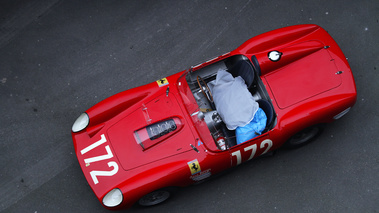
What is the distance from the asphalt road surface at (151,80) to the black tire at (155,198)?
9.7 inches

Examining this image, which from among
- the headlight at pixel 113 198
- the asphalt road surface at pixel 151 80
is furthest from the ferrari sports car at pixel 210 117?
the asphalt road surface at pixel 151 80

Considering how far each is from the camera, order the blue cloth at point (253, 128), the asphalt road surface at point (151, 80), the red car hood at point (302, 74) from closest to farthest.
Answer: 1. the blue cloth at point (253, 128)
2. the red car hood at point (302, 74)
3. the asphalt road surface at point (151, 80)

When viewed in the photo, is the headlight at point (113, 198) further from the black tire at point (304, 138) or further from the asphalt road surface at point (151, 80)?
the black tire at point (304, 138)

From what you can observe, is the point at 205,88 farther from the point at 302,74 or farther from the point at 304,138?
the point at 304,138

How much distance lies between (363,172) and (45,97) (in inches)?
205

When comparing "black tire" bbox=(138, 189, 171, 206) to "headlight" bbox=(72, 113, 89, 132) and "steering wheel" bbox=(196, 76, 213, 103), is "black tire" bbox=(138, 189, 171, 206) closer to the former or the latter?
"headlight" bbox=(72, 113, 89, 132)

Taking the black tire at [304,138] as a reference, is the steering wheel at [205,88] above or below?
above

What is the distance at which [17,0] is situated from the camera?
592 centimetres

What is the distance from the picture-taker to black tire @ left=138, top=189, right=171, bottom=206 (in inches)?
174

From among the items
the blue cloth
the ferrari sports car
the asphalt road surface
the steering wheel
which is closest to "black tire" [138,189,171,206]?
the ferrari sports car

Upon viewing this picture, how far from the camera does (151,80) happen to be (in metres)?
5.54

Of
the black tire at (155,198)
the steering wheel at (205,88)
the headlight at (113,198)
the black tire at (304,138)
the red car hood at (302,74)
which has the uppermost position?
the steering wheel at (205,88)

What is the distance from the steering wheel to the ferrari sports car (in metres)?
0.02

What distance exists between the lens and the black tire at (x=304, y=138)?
4655mm
